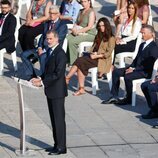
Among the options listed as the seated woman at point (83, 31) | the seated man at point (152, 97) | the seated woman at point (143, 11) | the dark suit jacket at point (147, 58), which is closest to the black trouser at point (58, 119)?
the seated man at point (152, 97)

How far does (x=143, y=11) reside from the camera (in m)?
16.6

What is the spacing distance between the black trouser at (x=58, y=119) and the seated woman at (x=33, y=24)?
549 cm

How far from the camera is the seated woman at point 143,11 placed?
16.5 m

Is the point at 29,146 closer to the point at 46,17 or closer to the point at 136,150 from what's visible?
the point at 136,150

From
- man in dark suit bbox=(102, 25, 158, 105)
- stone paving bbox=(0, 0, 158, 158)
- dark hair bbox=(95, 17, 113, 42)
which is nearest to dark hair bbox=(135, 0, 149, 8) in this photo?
stone paving bbox=(0, 0, 158, 158)

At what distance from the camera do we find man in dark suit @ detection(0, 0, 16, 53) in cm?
1560

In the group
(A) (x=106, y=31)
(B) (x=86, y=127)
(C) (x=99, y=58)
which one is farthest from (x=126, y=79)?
(B) (x=86, y=127)

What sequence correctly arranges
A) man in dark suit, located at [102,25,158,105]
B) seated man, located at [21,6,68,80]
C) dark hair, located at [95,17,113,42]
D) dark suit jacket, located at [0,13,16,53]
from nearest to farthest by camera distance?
1. man in dark suit, located at [102,25,158,105]
2. dark hair, located at [95,17,113,42]
3. seated man, located at [21,6,68,80]
4. dark suit jacket, located at [0,13,16,53]

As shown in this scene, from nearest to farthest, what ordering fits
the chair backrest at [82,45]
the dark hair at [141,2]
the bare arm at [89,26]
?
the bare arm at [89,26] → the chair backrest at [82,45] → the dark hair at [141,2]

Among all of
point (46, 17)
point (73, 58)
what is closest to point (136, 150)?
point (73, 58)

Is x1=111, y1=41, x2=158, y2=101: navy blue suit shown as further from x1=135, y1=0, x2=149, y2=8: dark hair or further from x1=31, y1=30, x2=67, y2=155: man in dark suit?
x1=135, y1=0, x2=149, y2=8: dark hair

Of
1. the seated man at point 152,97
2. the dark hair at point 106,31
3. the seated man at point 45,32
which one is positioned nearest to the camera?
the seated man at point 152,97

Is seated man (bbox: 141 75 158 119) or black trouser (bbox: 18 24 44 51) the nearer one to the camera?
seated man (bbox: 141 75 158 119)

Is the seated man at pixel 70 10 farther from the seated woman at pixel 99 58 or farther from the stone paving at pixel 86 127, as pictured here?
the seated woman at pixel 99 58
